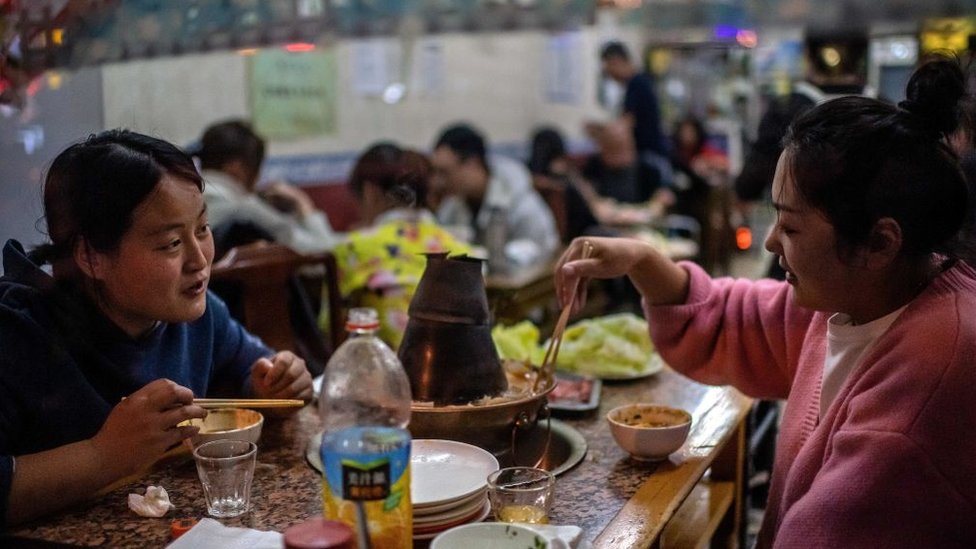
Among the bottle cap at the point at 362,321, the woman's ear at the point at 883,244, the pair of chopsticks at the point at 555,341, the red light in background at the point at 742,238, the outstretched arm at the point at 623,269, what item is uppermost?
the woman's ear at the point at 883,244

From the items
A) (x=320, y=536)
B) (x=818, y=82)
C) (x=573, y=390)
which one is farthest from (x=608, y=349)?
(x=818, y=82)

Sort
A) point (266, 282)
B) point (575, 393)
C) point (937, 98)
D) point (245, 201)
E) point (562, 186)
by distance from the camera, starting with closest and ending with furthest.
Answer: point (937, 98)
point (575, 393)
point (266, 282)
point (245, 201)
point (562, 186)

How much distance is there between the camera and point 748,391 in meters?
2.56

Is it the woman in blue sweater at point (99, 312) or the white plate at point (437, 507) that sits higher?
the woman in blue sweater at point (99, 312)

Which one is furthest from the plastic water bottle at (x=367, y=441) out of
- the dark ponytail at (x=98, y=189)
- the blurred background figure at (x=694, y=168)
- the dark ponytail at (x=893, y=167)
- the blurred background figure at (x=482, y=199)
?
the blurred background figure at (x=694, y=168)

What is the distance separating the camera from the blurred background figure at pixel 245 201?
4129mm

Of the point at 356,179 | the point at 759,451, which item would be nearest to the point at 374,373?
the point at 759,451

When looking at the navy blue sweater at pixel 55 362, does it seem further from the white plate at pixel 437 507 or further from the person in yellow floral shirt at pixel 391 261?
the person in yellow floral shirt at pixel 391 261

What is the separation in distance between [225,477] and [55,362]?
1.56 ft

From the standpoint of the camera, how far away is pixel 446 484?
1.82 metres

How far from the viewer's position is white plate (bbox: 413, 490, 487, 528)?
67.4 inches

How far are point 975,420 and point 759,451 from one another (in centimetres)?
267

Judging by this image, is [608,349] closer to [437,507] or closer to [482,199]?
[437,507]

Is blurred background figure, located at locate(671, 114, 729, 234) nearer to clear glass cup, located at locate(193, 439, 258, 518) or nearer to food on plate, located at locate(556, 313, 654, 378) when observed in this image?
food on plate, located at locate(556, 313, 654, 378)
